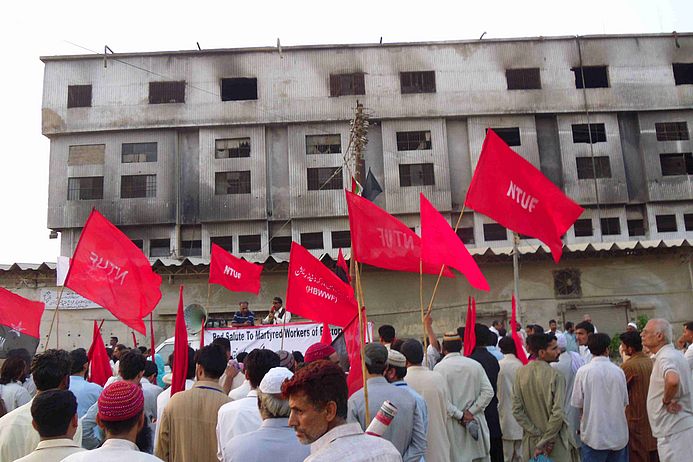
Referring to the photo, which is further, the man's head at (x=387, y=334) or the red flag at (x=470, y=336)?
the man's head at (x=387, y=334)

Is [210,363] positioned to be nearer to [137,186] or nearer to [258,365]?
[258,365]

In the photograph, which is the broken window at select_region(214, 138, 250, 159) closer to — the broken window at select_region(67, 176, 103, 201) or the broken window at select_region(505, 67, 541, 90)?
the broken window at select_region(67, 176, 103, 201)

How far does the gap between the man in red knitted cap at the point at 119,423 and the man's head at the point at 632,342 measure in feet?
16.8

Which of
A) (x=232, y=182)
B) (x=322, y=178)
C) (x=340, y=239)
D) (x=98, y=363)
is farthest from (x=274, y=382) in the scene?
(x=232, y=182)

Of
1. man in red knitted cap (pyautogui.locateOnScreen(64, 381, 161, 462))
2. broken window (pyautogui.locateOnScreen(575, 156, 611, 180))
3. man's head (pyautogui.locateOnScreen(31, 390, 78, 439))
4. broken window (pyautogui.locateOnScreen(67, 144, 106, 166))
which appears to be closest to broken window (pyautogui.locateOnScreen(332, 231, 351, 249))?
broken window (pyautogui.locateOnScreen(575, 156, 611, 180))

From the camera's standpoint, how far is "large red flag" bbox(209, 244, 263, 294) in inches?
522

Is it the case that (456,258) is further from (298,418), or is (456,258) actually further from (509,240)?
(509,240)

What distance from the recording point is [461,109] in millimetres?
33188

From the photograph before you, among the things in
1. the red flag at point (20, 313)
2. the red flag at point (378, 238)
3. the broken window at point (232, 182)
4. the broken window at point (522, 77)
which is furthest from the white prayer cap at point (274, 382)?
the broken window at point (522, 77)

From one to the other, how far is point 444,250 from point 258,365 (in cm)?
295

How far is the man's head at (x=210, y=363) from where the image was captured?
4.54 metres

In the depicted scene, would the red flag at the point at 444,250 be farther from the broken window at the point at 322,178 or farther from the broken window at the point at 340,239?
the broken window at the point at 322,178

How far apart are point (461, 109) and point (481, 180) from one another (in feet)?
89.0

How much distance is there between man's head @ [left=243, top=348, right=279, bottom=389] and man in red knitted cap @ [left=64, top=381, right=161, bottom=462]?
1.38 meters
